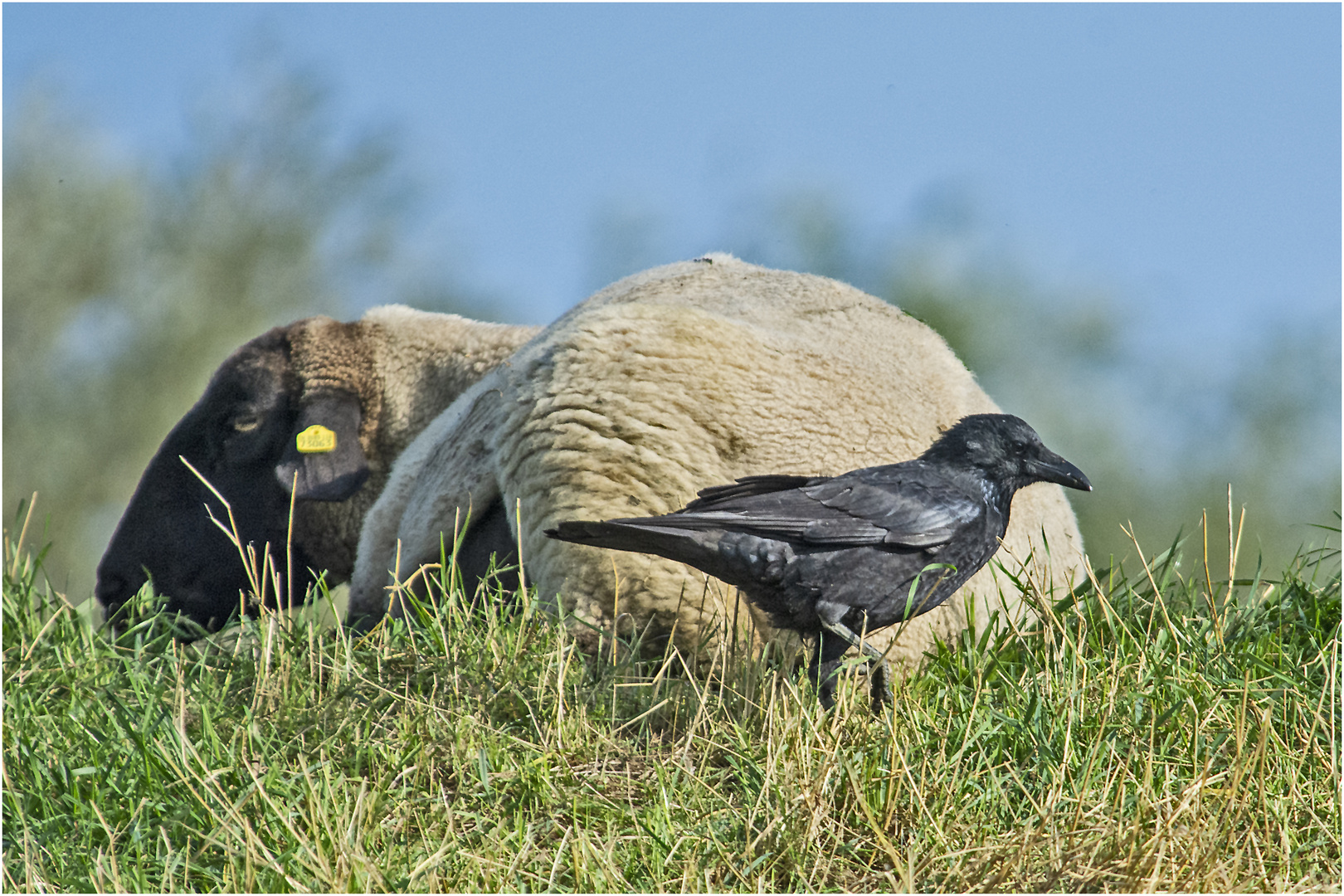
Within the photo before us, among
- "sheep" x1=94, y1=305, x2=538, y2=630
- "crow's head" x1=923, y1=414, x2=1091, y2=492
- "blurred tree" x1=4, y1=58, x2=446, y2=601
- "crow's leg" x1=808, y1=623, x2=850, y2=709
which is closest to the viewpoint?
"crow's leg" x1=808, y1=623, x2=850, y2=709

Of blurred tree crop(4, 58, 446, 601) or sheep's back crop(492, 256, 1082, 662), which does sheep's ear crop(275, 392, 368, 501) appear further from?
blurred tree crop(4, 58, 446, 601)

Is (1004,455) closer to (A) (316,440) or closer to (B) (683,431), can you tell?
(B) (683,431)

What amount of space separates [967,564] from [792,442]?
1.01 m

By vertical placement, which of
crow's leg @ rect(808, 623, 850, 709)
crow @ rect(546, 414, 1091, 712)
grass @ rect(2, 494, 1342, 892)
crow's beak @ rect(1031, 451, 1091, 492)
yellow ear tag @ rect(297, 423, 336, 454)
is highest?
crow's beak @ rect(1031, 451, 1091, 492)

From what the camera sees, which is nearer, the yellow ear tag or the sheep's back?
the sheep's back

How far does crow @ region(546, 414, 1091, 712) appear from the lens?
2.72 m

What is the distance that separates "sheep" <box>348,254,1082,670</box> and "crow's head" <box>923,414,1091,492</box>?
0.48m

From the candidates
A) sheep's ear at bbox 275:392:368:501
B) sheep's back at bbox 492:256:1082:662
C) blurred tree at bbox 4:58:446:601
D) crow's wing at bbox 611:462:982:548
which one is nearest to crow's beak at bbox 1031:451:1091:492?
crow's wing at bbox 611:462:982:548

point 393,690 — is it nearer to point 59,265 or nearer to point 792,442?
point 792,442

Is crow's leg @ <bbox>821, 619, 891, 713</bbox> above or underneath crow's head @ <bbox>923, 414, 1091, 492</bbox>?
underneath

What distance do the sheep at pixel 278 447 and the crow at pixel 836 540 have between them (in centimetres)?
317

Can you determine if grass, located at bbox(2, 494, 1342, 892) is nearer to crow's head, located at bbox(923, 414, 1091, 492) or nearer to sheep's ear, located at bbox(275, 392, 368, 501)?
crow's head, located at bbox(923, 414, 1091, 492)

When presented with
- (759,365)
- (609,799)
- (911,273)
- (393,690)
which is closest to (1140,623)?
(759,365)

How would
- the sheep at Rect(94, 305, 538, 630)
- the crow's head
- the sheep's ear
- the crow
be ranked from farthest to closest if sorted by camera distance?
the sheep at Rect(94, 305, 538, 630) < the sheep's ear < the crow's head < the crow
